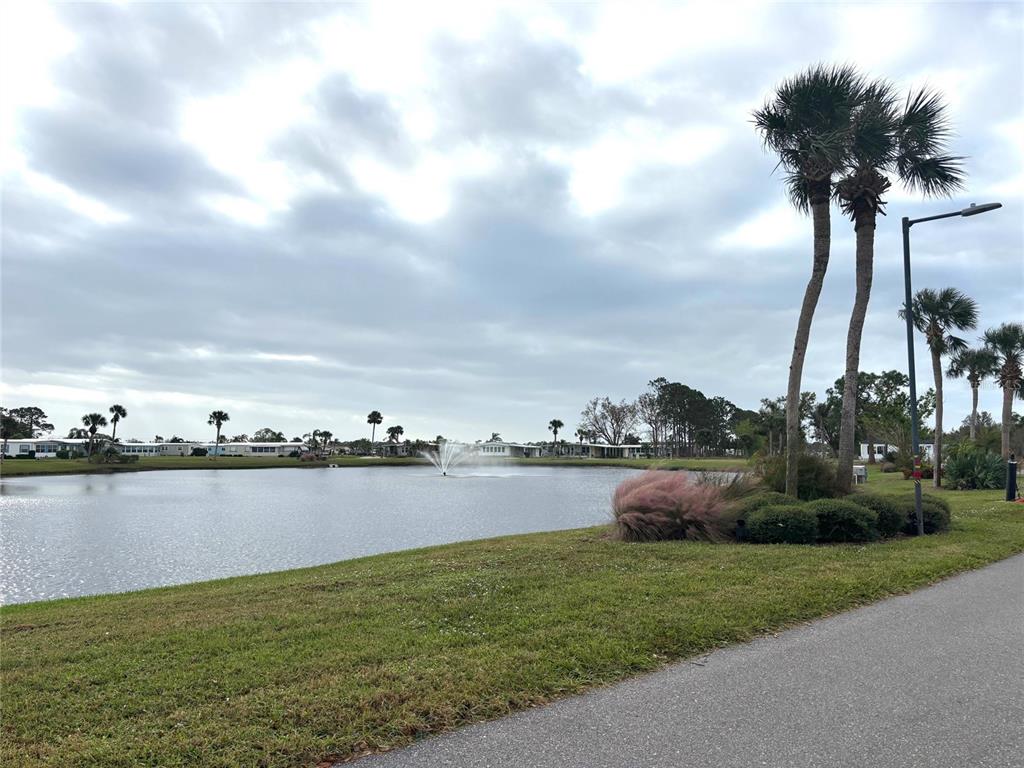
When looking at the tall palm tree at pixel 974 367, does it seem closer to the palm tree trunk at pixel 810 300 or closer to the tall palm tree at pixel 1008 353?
the tall palm tree at pixel 1008 353

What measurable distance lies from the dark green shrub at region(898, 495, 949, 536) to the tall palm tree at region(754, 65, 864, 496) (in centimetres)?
207

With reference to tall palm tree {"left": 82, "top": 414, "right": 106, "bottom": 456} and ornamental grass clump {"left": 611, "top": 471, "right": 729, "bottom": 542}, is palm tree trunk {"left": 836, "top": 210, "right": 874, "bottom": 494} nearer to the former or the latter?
ornamental grass clump {"left": 611, "top": 471, "right": 729, "bottom": 542}

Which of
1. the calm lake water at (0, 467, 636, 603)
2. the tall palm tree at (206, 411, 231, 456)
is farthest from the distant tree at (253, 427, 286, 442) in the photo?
the calm lake water at (0, 467, 636, 603)

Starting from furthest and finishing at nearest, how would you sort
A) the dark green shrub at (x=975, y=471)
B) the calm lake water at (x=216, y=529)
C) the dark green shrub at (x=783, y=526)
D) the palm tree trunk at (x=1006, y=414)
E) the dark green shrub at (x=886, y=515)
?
1. the palm tree trunk at (x=1006, y=414)
2. the dark green shrub at (x=975, y=471)
3. the calm lake water at (x=216, y=529)
4. the dark green shrub at (x=886, y=515)
5. the dark green shrub at (x=783, y=526)

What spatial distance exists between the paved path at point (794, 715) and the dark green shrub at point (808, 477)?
30.2ft

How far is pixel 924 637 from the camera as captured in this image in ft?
21.5

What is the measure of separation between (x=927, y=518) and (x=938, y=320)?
21.9 meters

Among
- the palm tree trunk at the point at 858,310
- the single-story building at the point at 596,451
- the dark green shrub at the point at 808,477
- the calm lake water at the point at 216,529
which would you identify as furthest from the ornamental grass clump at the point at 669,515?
the single-story building at the point at 596,451

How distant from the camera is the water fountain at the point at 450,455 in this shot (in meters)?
85.4

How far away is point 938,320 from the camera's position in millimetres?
32344

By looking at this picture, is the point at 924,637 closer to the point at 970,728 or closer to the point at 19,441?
the point at 970,728

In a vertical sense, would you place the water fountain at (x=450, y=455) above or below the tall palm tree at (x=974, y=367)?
below

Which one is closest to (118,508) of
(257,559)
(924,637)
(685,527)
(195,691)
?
(257,559)

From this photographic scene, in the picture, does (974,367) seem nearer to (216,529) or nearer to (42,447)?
(216,529)
